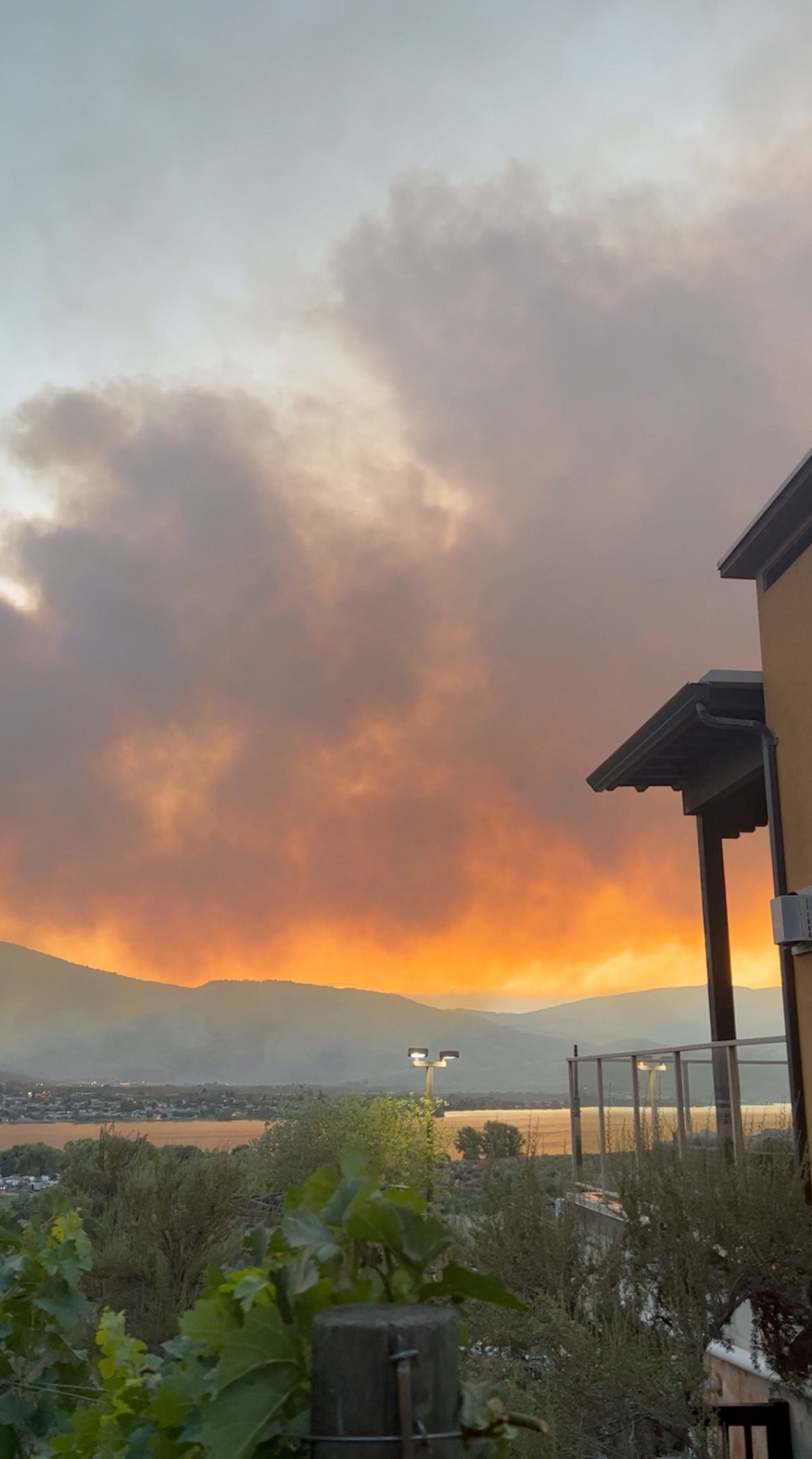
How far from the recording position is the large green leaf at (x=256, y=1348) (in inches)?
38.2

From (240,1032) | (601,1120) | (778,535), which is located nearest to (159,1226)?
(601,1120)

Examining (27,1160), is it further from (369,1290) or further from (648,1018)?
(648,1018)

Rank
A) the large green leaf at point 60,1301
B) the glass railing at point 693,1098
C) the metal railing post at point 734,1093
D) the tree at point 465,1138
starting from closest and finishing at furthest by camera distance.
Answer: the large green leaf at point 60,1301
the glass railing at point 693,1098
the metal railing post at point 734,1093
the tree at point 465,1138

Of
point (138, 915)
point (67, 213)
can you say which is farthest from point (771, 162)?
point (138, 915)

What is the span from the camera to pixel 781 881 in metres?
8.03

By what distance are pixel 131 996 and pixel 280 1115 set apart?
67091 mm

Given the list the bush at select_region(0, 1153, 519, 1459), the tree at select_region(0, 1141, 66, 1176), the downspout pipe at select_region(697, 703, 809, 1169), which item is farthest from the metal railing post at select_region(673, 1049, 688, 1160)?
the tree at select_region(0, 1141, 66, 1176)

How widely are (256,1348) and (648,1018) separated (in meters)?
96.5

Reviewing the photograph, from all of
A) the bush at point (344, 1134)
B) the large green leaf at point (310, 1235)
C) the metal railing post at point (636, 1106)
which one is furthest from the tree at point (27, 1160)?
the large green leaf at point (310, 1235)

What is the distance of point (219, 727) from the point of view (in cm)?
5275

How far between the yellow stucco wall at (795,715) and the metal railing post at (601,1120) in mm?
3295

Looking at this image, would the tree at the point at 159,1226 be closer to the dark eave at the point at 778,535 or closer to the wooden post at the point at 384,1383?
the dark eave at the point at 778,535

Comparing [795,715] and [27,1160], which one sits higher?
[795,715]

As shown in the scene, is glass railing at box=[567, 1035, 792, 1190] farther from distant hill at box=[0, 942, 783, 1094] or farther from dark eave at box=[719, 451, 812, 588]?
distant hill at box=[0, 942, 783, 1094]
